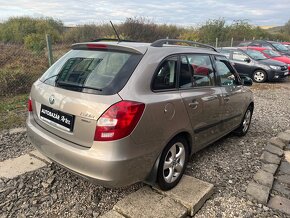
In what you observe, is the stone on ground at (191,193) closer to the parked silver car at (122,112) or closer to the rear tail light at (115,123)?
the parked silver car at (122,112)

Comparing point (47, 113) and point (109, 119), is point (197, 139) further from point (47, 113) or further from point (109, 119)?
point (47, 113)

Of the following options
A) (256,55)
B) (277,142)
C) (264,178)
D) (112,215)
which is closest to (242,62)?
(256,55)

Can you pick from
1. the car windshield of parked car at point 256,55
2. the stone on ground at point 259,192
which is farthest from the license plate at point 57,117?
the car windshield of parked car at point 256,55

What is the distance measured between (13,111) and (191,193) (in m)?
4.51

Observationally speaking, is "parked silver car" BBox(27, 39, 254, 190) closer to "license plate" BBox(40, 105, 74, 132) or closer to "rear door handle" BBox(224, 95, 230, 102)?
"license plate" BBox(40, 105, 74, 132)

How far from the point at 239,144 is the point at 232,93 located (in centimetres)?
113

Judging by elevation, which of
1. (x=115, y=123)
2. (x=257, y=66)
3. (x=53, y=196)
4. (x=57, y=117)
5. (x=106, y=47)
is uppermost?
(x=106, y=47)

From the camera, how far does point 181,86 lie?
3127 millimetres

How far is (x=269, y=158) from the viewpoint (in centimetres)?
434

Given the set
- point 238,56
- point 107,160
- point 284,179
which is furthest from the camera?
point 238,56

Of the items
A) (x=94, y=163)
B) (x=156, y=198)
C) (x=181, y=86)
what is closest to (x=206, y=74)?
(x=181, y=86)

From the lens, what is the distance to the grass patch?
16.7ft

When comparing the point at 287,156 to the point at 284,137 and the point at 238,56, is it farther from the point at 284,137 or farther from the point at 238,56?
the point at 238,56

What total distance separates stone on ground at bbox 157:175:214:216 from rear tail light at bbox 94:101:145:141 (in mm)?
1046
